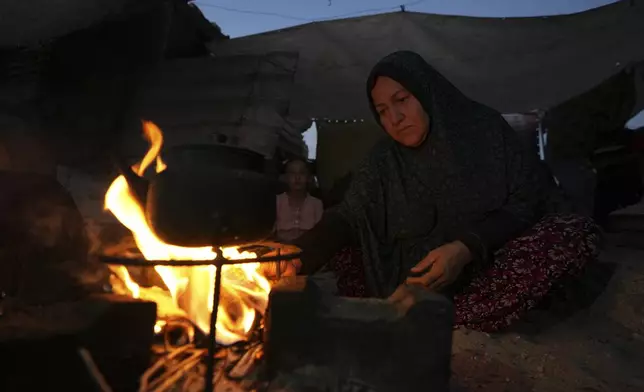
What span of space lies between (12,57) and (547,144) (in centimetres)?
655

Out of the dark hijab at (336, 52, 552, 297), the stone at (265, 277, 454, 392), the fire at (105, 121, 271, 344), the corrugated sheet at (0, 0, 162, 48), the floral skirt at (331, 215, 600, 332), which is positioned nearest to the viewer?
the stone at (265, 277, 454, 392)

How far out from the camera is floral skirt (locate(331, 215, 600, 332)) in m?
2.23

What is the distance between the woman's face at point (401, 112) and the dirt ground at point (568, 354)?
3.85 ft

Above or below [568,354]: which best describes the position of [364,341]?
above

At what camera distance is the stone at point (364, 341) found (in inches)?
52.9

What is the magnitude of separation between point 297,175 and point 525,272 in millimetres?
3270

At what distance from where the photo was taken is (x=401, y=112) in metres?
2.41

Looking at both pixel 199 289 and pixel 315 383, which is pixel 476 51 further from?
pixel 315 383

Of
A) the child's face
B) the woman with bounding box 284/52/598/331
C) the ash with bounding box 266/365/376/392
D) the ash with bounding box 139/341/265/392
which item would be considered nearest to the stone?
the ash with bounding box 266/365/376/392

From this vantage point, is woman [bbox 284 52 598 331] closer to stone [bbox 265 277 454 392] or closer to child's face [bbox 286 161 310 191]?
stone [bbox 265 277 454 392]

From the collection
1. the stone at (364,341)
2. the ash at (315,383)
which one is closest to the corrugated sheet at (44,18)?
the stone at (364,341)

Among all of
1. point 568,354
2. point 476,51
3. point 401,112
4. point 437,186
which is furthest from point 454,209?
point 476,51

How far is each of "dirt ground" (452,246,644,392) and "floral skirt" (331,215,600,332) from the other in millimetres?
138

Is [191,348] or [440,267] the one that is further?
[440,267]
